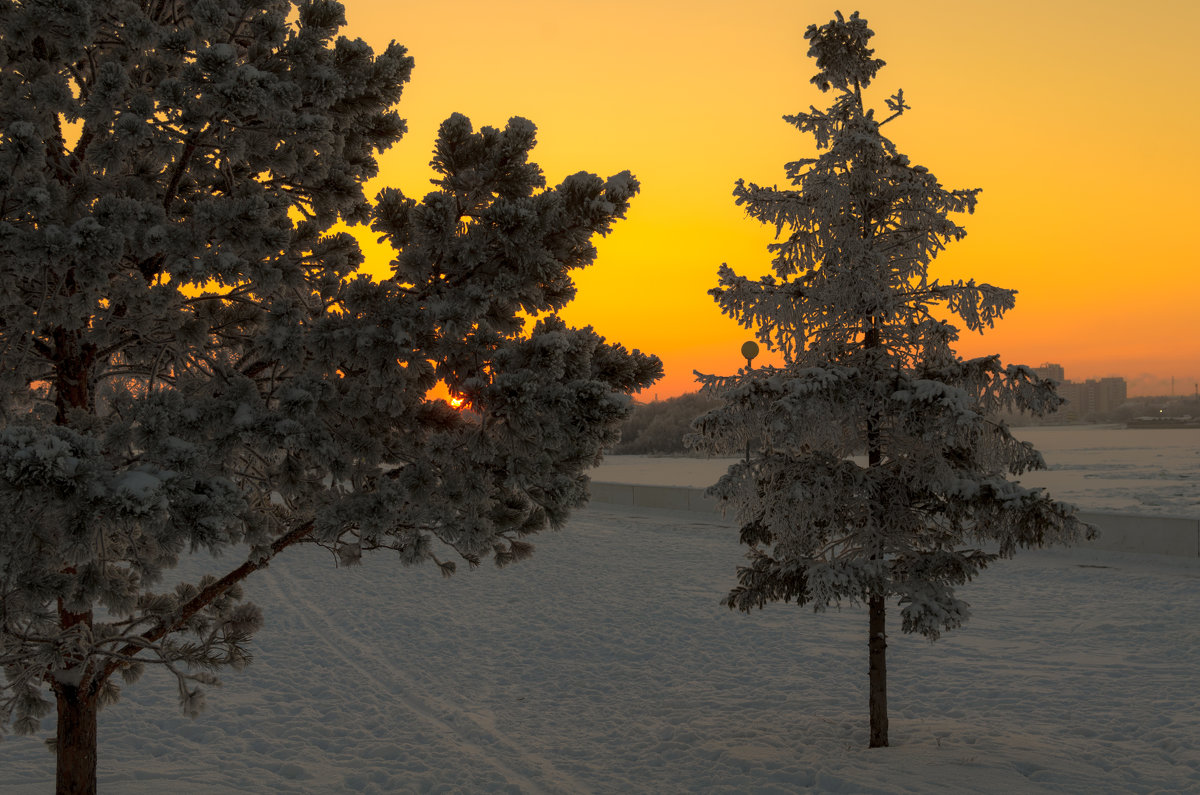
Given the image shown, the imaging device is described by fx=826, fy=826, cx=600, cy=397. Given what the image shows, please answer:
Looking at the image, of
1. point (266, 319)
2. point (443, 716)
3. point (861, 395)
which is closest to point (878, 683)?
point (861, 395)

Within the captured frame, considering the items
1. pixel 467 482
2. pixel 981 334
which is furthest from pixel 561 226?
pixel 981 334

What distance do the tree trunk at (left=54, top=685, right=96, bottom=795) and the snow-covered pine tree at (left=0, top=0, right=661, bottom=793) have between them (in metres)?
0.29

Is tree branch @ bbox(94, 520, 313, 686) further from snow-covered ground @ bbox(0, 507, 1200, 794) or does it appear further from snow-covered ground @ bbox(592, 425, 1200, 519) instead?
snow-covered ground @ bbox(592, 425, 1200, 519)

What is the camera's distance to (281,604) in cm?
1653

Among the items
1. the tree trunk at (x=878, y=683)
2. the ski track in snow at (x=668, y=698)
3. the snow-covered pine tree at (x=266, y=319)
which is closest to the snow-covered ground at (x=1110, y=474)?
the ski track in snow at (x=668, y=698)

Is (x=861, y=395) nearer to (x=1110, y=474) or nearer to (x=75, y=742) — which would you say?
(x=75, y=742)

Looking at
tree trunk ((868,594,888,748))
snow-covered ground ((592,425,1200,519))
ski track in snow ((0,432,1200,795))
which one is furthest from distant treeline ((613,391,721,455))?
tree trunk ((868,594,888,748))

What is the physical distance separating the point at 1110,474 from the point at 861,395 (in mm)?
34619

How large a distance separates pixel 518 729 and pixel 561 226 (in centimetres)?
721

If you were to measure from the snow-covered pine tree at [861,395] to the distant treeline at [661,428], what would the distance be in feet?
217

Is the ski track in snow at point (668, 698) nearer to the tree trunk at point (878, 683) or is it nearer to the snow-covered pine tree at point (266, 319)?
the tree trunk at point (878, 683)

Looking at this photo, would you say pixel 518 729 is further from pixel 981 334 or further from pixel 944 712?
pixel 981 334

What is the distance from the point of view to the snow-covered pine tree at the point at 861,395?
296 inches

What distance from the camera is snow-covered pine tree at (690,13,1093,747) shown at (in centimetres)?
751
